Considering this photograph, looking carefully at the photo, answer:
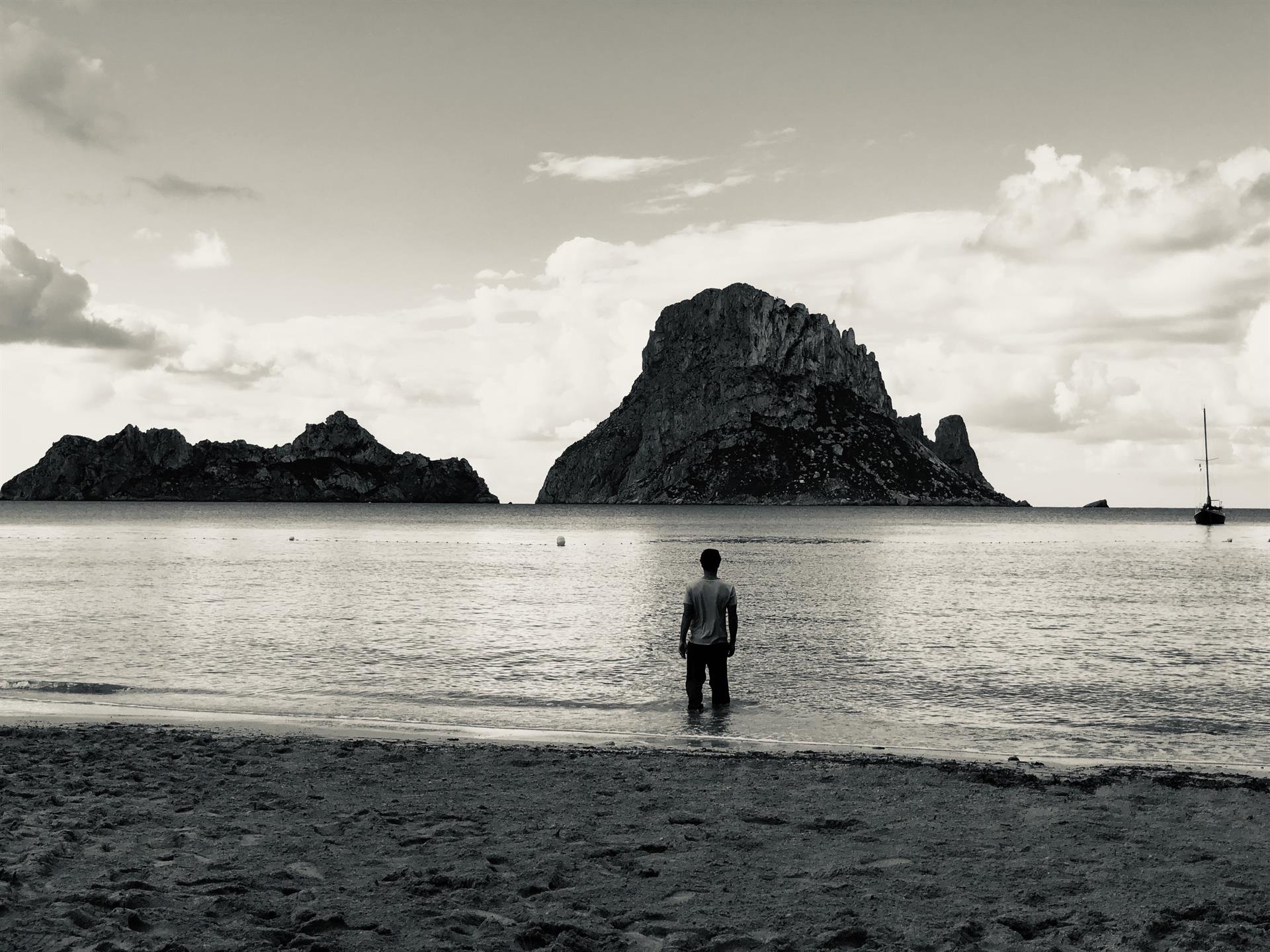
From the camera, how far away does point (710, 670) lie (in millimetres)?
15555

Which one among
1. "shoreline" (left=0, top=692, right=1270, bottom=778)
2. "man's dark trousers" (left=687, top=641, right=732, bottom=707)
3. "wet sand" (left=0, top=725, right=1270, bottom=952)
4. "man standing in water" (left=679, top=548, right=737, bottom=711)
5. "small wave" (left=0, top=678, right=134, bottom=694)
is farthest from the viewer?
"small wave" (left=0, top=678, right=134, bottom=694)

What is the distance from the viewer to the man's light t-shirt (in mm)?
14984

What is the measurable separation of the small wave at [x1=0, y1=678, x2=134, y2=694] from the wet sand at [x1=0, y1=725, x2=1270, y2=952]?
7.20 meters

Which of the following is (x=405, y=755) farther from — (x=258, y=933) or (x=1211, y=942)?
(x=1211, y=942)

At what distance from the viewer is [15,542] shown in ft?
275

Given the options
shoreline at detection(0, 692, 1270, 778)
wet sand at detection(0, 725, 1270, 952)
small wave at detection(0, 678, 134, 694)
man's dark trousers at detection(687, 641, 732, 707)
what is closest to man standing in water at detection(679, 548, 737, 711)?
man's dark trousers at detection(687, 641, 732, 707)

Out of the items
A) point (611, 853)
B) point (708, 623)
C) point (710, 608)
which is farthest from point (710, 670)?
point (611, 853)

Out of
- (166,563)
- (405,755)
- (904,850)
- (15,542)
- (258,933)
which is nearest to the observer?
(258,933)

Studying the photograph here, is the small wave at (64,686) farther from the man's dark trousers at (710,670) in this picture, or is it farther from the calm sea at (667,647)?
the man's dark trousers at (710,670)

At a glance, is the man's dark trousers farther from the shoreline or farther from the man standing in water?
the shoreline

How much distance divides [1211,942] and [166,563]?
60036 mm

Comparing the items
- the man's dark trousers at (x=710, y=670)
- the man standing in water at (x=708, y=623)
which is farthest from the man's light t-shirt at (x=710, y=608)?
the man's dark trousers at (x=710, y=670)

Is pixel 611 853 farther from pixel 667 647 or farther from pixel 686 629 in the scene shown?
Result: pixel 667 647

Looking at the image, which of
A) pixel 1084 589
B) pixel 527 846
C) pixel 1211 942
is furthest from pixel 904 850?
pixel 1084 589
